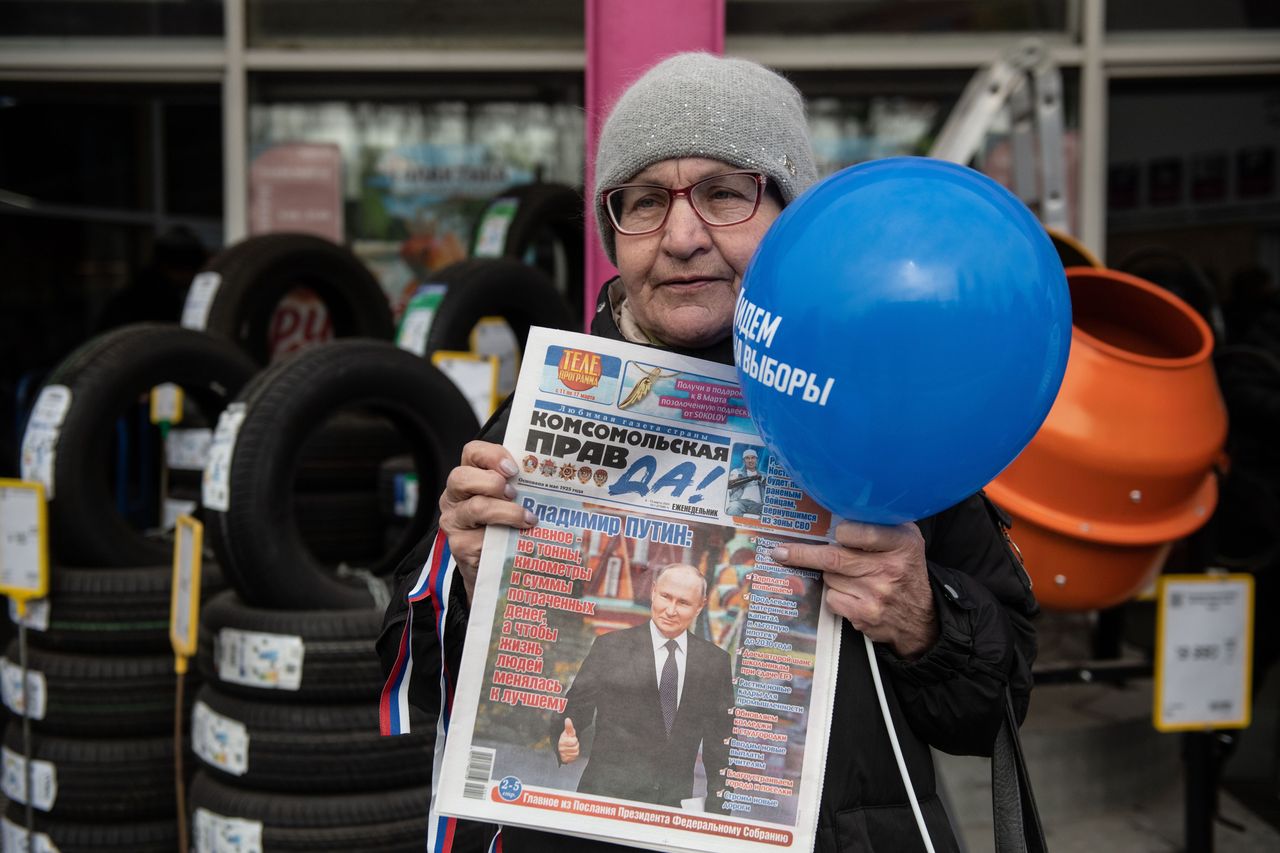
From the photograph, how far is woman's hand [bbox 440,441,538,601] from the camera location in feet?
4.27

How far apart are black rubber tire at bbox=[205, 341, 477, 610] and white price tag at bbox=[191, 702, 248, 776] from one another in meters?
0.28

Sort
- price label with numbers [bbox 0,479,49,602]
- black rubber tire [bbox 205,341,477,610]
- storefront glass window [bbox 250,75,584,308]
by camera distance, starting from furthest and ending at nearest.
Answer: storefront glass window [bbox 250,75,584,308] < price label with numbers [bbox 0,479,49,602] < black rubber tire [bbox 205,341,477,610]

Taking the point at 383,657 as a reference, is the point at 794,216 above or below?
above

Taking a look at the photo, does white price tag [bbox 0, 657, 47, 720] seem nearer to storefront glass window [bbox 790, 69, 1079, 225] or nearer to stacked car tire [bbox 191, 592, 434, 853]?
stacked car tire [bbox 191, 592, 434, 853]

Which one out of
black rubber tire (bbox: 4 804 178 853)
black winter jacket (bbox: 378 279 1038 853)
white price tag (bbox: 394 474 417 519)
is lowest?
black rubber tire (bbox: 4 804 178 853)

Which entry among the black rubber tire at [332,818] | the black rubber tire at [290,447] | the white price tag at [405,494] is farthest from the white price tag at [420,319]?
the black rubber tire at [332,818]

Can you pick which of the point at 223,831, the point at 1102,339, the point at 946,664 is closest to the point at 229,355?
the point at 223,831

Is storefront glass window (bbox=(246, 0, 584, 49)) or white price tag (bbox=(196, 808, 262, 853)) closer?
white price tag (bbox=(196, 808, 262, 853))

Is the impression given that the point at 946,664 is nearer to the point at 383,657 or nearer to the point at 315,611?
the point at 383,657

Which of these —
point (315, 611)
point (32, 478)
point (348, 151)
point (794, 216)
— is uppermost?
point (348, 151)

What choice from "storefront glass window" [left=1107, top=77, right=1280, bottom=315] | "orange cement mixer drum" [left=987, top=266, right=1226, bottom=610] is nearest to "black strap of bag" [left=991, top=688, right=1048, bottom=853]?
"orange cement mixer drum" [left=987, top=266, right=1226, bottom=610]

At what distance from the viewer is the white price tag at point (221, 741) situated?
2641mm

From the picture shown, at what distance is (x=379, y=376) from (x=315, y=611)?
1.94 ft

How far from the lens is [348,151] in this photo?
18.6 ft
